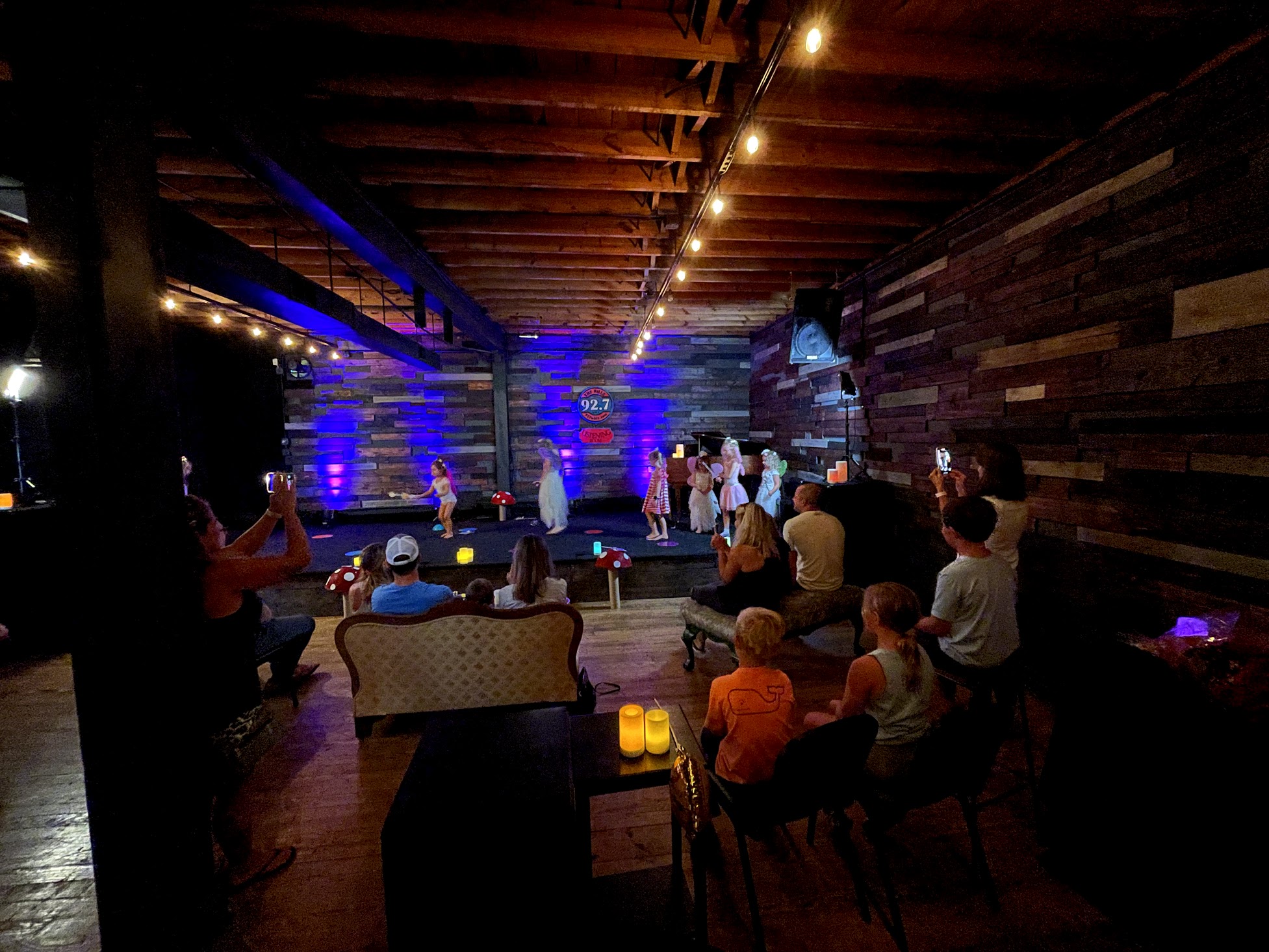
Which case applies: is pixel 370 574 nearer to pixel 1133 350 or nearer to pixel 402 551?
pixel 402 551

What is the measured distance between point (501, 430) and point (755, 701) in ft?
28.4

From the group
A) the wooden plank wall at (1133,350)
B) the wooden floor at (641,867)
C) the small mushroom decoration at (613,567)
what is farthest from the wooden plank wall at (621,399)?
the wooden floor at (641,867)

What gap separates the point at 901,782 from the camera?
2.02 meters

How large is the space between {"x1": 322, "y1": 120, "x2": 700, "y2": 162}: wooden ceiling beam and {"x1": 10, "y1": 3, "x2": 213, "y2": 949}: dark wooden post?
4.86 ft

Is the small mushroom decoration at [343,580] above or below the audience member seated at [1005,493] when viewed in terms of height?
below

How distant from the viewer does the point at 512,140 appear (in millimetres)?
3189

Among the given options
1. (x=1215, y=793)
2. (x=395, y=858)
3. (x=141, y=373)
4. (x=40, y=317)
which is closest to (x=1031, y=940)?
(x=1215, y=793)

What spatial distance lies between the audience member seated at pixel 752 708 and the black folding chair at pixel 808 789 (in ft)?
0.25

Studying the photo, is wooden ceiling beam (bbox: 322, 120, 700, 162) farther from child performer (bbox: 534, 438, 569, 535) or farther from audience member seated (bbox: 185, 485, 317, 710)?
child performer (bbox: 534, 438, 569, 535)

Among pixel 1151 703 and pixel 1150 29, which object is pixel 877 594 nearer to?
pixel 1151 703

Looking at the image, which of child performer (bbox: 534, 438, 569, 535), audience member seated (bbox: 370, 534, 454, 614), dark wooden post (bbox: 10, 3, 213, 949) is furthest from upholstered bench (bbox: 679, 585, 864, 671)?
child performer (bbox: 534, 438, 569, 535)

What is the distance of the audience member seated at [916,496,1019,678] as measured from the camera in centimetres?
268

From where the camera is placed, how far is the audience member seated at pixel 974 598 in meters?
2.68

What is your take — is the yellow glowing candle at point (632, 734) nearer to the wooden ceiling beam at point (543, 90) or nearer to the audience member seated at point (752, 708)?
the audience member seated at point (752, 708)
